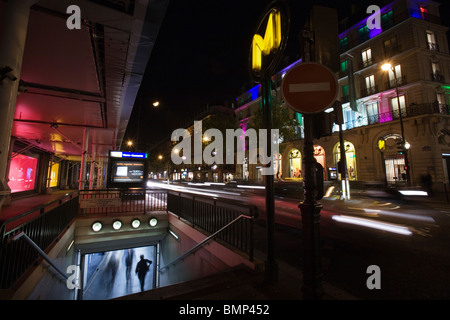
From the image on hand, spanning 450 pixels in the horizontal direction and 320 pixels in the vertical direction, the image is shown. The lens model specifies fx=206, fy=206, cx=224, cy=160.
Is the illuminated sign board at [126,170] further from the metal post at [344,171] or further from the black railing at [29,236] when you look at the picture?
the metal post at [344,171]

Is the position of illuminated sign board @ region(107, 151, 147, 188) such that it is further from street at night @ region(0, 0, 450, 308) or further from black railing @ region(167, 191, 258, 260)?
black railing @ region(167, 191, 258, 260)

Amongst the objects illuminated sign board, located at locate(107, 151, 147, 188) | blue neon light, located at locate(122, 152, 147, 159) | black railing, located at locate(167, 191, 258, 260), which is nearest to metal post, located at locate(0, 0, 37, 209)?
black railing, located at locate(167, 191, 258, 260)

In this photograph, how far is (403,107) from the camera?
69.7 feet

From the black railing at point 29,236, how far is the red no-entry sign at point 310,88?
4666mm

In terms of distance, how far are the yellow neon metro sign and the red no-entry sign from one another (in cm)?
78

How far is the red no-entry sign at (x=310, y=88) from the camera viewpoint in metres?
2.80

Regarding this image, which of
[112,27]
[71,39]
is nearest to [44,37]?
[71,39]

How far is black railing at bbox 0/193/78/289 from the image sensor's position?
3230mm

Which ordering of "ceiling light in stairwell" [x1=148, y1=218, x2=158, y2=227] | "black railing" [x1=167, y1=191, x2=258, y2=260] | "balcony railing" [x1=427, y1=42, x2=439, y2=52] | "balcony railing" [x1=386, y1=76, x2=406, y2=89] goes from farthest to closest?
"balcony railing" [x1=386, y1=76, x2=406, y2=89], "balcony railing" [x1=427, y1=42, x2=439, y2=52], "ceiling light in stairwell" [x1=148, y1=218, x2=158, y2=227], "black railing" [x1=167, y1=191, x2=258, y2=260]

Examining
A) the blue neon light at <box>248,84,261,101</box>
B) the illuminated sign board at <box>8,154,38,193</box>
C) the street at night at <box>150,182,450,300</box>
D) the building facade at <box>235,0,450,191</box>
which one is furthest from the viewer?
the blue neon light at <box>248,84,261,101</box>

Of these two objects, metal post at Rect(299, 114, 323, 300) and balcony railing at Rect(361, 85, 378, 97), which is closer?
metal post at Rect(299, 114, 323, 300)

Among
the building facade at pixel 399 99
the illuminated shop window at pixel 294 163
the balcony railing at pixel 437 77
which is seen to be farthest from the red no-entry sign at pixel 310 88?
A: the illuminated shop window at pixel 294 163

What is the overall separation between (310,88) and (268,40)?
143cm
